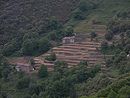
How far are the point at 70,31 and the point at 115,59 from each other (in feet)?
30.3

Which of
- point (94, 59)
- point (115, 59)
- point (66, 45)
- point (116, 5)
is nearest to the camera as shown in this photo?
point (115, 59)

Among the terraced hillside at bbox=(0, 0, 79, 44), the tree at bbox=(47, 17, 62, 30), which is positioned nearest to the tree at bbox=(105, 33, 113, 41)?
the tree at bbox=(47, 17, 62, 30)

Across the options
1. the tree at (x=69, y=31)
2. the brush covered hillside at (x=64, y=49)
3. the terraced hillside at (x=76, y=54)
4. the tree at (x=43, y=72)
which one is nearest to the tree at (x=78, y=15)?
the brush covered hillside at (x=64, y=49)

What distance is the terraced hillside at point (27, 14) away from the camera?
49312 millimetres

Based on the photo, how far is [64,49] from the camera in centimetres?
4484

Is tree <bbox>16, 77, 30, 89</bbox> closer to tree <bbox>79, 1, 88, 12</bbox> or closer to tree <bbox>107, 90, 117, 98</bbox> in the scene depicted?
tree <bbox>107, 90, 117, 98</bbox>

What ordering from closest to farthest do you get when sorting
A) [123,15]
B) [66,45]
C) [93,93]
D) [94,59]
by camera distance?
[93,93] → [94,59] → [66,45] → [123,15]

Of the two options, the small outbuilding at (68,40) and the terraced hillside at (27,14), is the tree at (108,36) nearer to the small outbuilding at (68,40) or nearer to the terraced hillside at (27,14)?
the small outbuilding at (68,40)

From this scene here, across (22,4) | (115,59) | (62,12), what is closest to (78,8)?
(62,12)

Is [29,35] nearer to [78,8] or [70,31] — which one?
[70,31]

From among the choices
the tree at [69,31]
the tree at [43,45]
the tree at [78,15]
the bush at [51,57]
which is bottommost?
the bush at [51,57]

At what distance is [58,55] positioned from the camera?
4359cm

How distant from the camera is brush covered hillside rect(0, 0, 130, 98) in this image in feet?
118

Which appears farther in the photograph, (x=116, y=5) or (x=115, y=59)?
(x=116, y=5)
